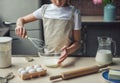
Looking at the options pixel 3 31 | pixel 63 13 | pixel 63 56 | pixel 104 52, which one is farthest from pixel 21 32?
pixel 3 31

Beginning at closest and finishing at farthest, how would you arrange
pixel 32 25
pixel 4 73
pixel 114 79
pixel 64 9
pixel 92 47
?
1. pixel 114 79
2. pixel 4 73
3. pixel 64 9
4. pixel 32 25
5. pixel 92 47

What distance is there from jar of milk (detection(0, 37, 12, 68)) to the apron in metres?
0.49

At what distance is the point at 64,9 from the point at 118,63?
2.00ft

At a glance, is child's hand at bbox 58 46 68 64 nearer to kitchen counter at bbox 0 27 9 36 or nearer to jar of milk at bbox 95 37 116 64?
jar of milk at bbox 95 37 116 64

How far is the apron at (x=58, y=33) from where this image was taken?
6.42ft

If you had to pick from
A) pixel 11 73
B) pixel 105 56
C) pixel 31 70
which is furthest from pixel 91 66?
pixel 11 73

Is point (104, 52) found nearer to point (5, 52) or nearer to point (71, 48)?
point (71, 48)

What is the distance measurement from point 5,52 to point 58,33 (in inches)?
23.1

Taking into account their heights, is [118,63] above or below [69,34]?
→ below

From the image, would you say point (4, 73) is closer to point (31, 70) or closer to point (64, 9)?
point (31, 70)

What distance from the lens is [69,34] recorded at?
1961mm

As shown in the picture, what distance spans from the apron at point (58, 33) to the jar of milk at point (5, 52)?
49cm

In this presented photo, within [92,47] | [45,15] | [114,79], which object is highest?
[45,15]

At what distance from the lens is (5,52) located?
151 centimetres
